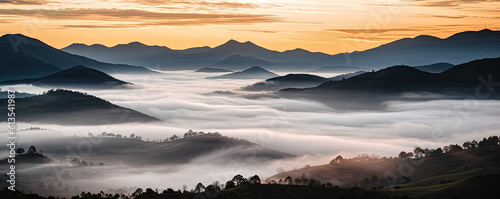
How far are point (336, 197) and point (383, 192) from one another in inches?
524

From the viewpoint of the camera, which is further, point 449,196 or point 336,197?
point 336,197

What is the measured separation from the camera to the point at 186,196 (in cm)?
15450

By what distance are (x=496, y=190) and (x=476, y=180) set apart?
7.04 metres

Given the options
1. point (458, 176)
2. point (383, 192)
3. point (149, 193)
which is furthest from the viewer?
point (458, 176)

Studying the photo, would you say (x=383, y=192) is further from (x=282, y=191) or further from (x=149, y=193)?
(x=149, y=193)

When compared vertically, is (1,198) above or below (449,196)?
above

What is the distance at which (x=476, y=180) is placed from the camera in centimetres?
15100

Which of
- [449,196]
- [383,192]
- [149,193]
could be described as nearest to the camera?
[449,196]

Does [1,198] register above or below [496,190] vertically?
above

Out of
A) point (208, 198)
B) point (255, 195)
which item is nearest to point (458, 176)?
point (255, 195)

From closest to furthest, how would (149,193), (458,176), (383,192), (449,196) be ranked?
(449,196), (383,192), (149,193), (458,176)

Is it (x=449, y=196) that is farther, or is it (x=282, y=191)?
(x=282, y=191)

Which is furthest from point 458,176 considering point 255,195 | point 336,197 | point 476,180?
point 255,195

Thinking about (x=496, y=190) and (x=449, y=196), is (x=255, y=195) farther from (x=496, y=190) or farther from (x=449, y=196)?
(x=496, y=190)
